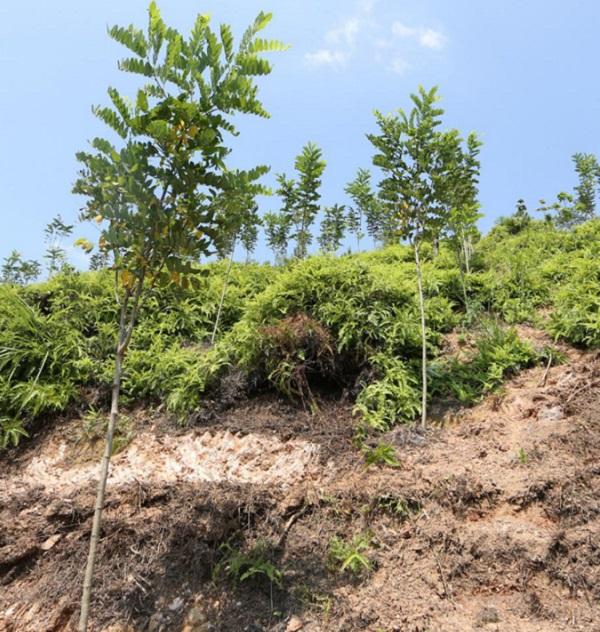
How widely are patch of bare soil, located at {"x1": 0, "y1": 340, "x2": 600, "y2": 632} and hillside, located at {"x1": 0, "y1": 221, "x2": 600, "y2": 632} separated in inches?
0.6

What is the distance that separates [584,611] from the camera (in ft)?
8.27

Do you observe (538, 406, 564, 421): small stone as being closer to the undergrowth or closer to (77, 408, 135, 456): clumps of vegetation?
the undergrowth

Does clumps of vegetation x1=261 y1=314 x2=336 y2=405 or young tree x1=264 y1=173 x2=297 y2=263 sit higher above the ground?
young tree x1=264 y1=173 x2=297 y2=263

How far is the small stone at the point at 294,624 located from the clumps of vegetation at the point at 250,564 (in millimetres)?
245

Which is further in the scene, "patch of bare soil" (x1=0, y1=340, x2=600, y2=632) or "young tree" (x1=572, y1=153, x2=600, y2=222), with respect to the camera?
"young tree" (x1=572, y1=153, x2=600, y2=222)

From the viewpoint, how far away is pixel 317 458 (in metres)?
4.16

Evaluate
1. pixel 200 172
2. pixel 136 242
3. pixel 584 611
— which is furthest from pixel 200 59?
pixel 584 611

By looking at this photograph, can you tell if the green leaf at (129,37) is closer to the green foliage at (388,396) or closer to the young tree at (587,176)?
the green foliage at (388,396)

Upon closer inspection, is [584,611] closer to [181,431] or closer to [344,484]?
[344,484]

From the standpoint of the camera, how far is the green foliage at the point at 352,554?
10.3 feet

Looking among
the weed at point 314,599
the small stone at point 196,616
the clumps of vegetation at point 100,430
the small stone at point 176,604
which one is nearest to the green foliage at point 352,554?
the weed at point 314,599

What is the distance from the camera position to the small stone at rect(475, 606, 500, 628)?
8.59ft

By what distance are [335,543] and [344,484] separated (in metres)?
0.60

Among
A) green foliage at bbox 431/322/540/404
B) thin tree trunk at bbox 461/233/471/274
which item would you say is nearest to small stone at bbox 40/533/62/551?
green foliage at bbox 431/322/540/404
